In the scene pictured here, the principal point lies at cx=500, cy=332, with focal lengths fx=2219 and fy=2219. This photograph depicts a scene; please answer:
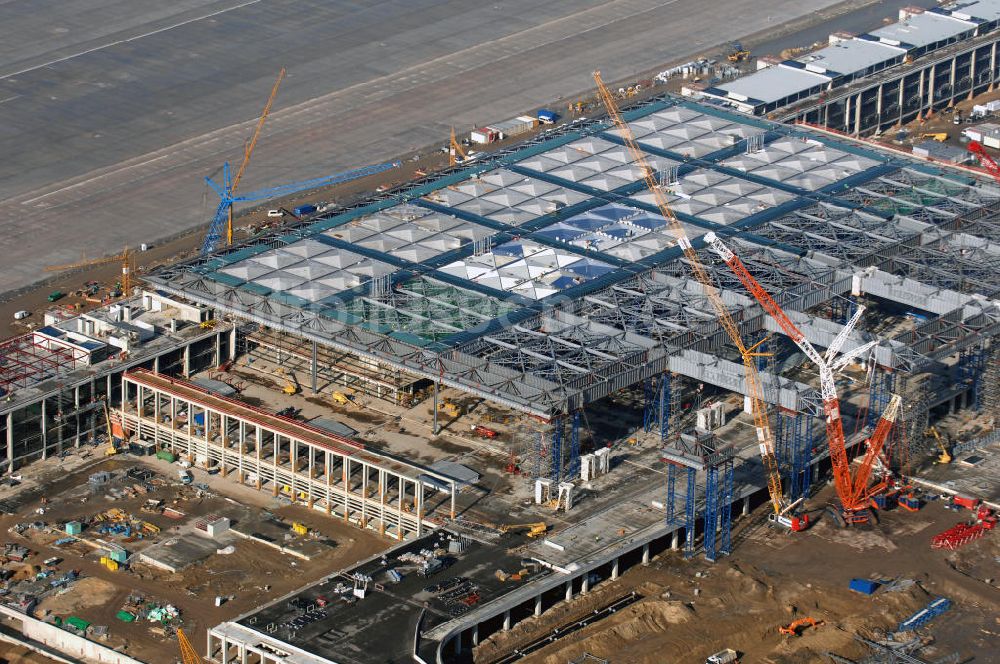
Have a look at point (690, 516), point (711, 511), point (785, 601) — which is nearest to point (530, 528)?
point (690, 516)

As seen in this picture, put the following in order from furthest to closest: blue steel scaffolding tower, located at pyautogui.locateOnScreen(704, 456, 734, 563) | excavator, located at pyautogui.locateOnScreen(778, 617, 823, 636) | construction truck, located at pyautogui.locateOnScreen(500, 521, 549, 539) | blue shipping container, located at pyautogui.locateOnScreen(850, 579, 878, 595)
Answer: construction truck, located at pyautogui.locateOnScreen(500, 521, 549, 539)
blue steel scaffolding tower, located at pyautogui.locateOnScreen(704, 456, 734, 563)
blue shipping container, located at pyautogui.locateOnScreen(850, 579, 878, 595)
excavator, located at pyautogui.locateOnScreen(778, 617, 823, 636)

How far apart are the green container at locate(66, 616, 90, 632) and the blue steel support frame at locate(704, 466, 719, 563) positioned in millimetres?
52829

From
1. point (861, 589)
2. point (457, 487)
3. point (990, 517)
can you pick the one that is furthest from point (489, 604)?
point (990, 517)

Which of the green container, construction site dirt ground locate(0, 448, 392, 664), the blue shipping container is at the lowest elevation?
the blue shipping container

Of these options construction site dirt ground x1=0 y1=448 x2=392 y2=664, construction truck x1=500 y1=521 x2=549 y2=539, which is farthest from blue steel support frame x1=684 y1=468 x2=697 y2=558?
construction site dirt ground x1=0 y1=448 x2=392 y2=664

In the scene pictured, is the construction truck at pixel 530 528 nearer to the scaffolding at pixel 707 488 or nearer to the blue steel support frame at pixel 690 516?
the scaffolding at pixel 707 488

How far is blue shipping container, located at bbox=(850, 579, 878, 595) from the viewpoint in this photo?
7323 inches

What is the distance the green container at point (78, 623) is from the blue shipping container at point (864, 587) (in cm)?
6363

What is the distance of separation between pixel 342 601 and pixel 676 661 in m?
27.4

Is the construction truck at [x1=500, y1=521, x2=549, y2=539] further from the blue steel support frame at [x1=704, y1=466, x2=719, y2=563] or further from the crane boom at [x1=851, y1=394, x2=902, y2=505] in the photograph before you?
the crane boom at [x1=851, y1=394, x2=902, y2=505]

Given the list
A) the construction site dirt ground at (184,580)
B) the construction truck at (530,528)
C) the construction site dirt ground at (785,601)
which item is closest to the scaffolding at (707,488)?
the construction site dirt ground at (785,601)

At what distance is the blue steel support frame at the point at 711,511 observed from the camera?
622ft

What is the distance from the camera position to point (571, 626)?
182 metres

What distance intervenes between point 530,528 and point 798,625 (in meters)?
25.5
